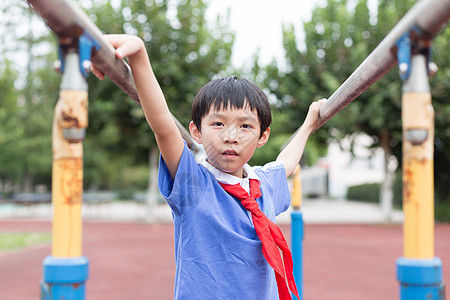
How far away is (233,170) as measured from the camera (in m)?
1.30

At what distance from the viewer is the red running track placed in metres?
4.86

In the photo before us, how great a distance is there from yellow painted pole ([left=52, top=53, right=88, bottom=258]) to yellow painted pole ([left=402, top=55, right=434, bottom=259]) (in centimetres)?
55

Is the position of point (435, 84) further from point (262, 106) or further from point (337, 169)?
point (337, 169)

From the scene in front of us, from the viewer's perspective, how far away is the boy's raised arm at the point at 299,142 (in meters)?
1.71

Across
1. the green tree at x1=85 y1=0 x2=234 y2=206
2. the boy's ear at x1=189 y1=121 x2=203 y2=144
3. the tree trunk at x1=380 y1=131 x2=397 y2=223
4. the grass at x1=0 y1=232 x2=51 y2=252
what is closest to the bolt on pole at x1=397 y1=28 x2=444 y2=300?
the boy's ear at x1=189 y1=121 x2=203 y2=144

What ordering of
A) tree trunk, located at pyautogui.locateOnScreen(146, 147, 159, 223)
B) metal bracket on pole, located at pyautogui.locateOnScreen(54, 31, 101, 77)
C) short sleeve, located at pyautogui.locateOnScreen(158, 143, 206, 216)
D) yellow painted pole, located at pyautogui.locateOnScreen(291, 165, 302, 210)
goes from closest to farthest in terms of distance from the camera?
metal bracket on pole, located at pyautogui.locateOnScreen(54, 31, 101, 77) < short sleeve, located at pyautogui.locateOnScreen(158, 143, 206, 216) < yellow painted pole, located at pyautogui.locateOnScreen(291, 165, 302, 210) < tree trunk, located at pyautogui.locateOnScreen(146, 147, 159, 223)

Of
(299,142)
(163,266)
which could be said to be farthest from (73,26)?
(163,266)

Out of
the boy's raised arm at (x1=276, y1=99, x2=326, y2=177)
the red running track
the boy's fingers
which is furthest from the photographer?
the red running track

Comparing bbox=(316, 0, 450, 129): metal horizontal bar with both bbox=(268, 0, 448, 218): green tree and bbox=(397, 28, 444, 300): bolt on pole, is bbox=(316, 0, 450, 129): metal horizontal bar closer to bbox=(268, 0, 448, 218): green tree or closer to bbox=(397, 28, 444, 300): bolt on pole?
bbox=(397, 28, 444, 300): bolt on pole

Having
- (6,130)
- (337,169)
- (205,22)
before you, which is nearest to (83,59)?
(205,22)

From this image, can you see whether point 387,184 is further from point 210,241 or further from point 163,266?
point 210,241

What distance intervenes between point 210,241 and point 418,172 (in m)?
Result: 0.59

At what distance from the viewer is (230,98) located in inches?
50.0

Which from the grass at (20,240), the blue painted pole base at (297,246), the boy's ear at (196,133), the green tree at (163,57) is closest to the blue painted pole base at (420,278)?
the boy's ear at (196,133)
